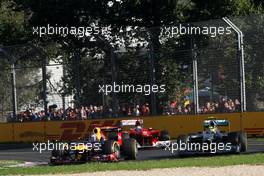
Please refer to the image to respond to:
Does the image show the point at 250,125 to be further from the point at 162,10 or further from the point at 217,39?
the point at 162,10

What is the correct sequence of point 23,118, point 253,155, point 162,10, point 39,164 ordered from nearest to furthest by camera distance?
point 253,155 → point 39,164 → point 23,118 → point 162,10

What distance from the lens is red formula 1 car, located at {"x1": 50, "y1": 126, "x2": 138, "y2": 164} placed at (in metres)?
19.9

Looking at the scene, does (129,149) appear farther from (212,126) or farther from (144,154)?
(212,126)

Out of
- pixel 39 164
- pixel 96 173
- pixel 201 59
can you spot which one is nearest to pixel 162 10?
pixel 201 59

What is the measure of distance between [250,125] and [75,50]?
1059 centimetres

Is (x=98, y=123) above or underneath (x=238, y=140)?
above

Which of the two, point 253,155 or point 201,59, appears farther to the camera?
point 201,59

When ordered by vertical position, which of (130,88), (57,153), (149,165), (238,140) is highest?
(130,88)

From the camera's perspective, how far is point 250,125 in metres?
27.0

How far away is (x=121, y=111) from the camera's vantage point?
97.2 feet

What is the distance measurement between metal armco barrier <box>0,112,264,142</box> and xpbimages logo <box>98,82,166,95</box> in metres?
1.15

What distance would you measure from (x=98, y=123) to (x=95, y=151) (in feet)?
32.4

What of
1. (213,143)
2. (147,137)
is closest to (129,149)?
(213,143)

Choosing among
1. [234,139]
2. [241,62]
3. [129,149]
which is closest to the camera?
[234,139]
